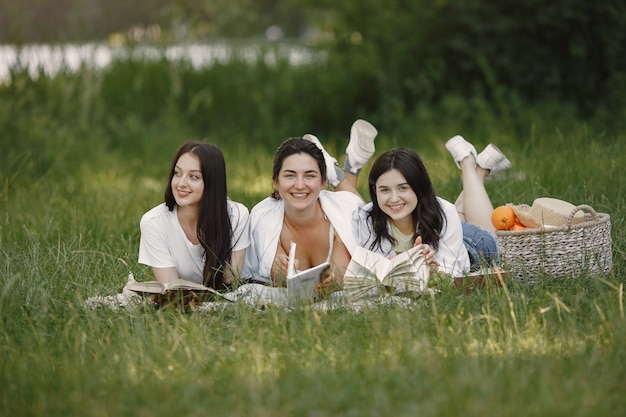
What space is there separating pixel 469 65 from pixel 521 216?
5802mm

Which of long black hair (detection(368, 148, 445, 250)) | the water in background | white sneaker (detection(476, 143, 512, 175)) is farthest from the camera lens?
the water in background

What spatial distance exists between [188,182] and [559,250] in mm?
2014

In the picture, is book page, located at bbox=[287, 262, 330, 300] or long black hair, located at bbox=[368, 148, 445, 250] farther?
long black hair, located at bbox=[368, 148, 445, 250]

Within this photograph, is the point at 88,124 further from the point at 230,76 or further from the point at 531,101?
the point at 531,101

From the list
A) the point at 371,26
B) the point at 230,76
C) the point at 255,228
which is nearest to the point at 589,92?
the point at 371,26

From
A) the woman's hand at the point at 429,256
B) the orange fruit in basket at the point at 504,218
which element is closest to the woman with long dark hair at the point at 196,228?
the woman's hand at the point at 429,256

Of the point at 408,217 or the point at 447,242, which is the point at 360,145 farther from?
the point at 447,242

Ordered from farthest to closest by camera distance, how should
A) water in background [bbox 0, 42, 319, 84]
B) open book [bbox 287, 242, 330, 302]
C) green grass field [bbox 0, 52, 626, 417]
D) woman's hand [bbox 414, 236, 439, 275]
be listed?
water in background [bbox 0, 42, 319, 84] < woman's hand [bbox 414, 236, 439, 275] < open book [bbox 287, 242, 330, 302] < green grass field [bbox 0, 52, 626, 417]

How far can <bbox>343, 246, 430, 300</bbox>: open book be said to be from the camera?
185 inches

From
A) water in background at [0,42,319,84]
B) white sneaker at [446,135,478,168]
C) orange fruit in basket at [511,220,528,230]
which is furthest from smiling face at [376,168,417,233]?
water in background at [0,42,319,84]

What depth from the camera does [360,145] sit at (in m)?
6.14

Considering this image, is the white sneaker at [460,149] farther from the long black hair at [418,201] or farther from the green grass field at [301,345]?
the long black hair at [418,201]

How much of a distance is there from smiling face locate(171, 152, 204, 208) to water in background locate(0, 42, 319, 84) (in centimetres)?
560

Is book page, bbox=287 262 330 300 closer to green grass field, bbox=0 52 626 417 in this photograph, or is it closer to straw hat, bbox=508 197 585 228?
green grass field, bbox=0 52 626 417
